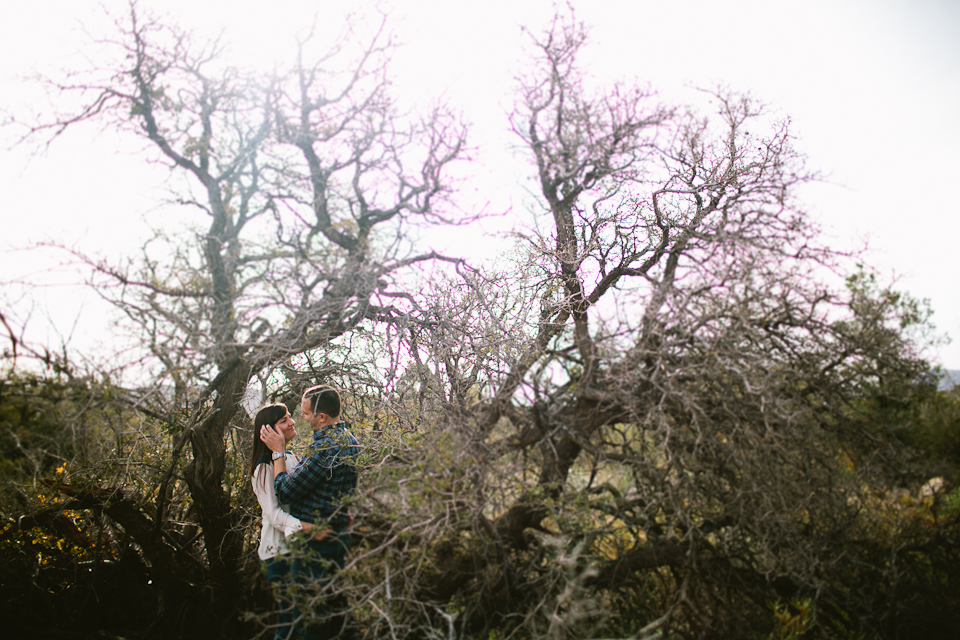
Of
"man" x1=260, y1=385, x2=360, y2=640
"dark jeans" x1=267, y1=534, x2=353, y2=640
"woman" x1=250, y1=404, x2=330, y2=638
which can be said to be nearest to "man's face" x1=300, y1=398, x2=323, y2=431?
"man" x1=260, y1=385, x2=360, y2=640

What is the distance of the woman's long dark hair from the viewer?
8.85 feet

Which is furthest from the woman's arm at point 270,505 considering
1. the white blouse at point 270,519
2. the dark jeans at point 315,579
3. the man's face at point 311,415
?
the man's face at point 311,415

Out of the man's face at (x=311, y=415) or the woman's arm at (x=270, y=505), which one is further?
the man's face at (x=311, y=415)

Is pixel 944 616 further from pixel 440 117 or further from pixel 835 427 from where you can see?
pixel 440 117

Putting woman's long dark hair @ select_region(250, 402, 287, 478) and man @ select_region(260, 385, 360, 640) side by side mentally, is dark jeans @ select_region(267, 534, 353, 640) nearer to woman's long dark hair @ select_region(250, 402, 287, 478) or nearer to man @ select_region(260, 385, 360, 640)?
man @ select_region(260, 385, 360, 640)

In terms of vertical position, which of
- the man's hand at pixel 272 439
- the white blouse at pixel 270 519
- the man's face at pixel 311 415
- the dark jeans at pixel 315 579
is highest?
the man's face at pixel 311 415

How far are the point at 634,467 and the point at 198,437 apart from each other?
4072 mm

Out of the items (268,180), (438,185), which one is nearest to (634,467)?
(438,185)

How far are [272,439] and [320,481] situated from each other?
34 centimetres

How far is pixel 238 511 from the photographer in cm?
359

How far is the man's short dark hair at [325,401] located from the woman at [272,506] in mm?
151

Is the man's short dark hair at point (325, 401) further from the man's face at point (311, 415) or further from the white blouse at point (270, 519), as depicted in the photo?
the white blouse at point (270, 519)

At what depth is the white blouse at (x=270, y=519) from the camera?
8.47 ft

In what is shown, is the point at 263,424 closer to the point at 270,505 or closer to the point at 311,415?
the point at 311,415
